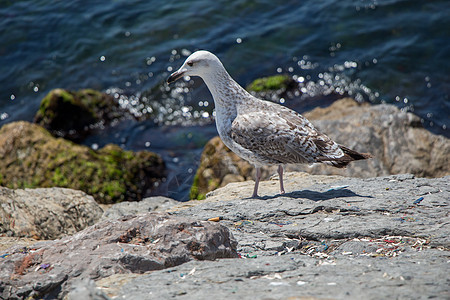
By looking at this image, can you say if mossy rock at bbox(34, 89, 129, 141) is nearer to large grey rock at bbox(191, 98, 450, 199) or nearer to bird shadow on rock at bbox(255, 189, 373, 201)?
large grey rock at bbox(191, 98, 450, 199)

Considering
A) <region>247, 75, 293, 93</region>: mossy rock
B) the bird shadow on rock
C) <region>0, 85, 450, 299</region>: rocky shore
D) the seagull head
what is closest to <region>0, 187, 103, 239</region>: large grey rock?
<region>0, 85, 450, 299</region>: rocky shore

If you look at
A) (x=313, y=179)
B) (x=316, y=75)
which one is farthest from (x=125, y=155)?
(x=316, y=75)

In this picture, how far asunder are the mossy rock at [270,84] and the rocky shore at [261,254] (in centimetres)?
749

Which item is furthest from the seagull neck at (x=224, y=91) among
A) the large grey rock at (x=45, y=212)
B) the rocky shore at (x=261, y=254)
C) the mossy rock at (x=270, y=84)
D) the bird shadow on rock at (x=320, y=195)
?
the mossy rock at (x=270, y=84)

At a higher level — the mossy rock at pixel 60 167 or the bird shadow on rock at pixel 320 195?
the bird shadow on rock at pixel 320 195

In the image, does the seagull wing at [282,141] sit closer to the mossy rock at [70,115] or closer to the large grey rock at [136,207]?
the large grey rock at [136,207]

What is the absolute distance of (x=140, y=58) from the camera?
A: 14.7 metres

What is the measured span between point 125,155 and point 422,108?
23.4 feet

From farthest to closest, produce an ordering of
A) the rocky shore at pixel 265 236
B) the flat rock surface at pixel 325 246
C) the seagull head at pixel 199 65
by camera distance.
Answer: the seagull head at pixel 199 65 → the rocky shore at pixel 265 236 → the flat rock surface at pixel 325 246

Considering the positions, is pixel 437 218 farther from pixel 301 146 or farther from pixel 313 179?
pixel 313 179

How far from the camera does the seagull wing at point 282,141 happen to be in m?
5.95

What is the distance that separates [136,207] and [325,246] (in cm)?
358

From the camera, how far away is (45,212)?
6.52 m

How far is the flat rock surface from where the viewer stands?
3257 mm
